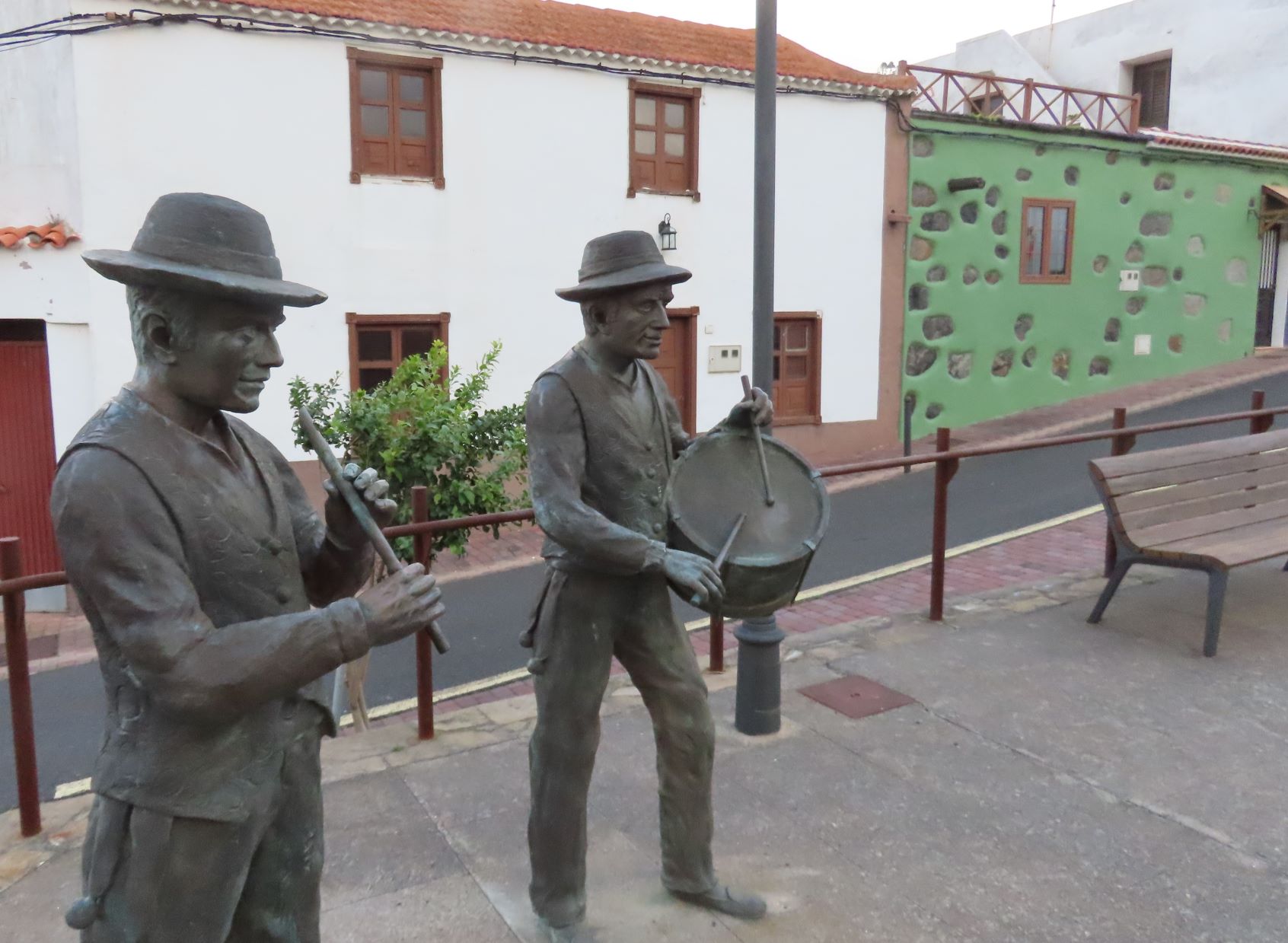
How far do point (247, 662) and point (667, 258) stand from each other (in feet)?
35.8

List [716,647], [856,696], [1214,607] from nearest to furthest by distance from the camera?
[856,696]
[716,647]
[1214,607]

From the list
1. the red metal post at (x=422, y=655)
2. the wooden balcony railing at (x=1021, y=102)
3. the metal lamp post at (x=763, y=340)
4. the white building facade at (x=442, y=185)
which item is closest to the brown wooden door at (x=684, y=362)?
the white building facade at (x=442, y=185)

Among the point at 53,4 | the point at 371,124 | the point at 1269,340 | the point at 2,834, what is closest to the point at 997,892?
the point at 2,834

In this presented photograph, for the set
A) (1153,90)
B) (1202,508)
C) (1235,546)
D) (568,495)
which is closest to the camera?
(568,495)

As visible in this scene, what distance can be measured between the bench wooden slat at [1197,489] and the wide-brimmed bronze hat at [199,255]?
4843 mm

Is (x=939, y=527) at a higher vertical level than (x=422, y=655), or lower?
higher

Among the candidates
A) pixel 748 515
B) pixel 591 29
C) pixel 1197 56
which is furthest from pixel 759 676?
pixel 1197 56

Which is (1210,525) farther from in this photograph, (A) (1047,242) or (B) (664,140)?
(A) (1047,242)

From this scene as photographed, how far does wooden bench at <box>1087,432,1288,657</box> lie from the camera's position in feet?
16.8

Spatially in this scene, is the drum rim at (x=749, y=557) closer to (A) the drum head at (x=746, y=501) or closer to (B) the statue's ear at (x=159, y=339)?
(A) the drum head at (x=746, y=501)

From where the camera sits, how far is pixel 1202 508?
5.65m

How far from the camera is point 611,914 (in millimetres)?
2959

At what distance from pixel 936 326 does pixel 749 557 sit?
12333mm

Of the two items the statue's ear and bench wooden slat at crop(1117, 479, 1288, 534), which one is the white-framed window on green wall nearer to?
bench wooden slat at crop(1117, 479, 1288, 534)
